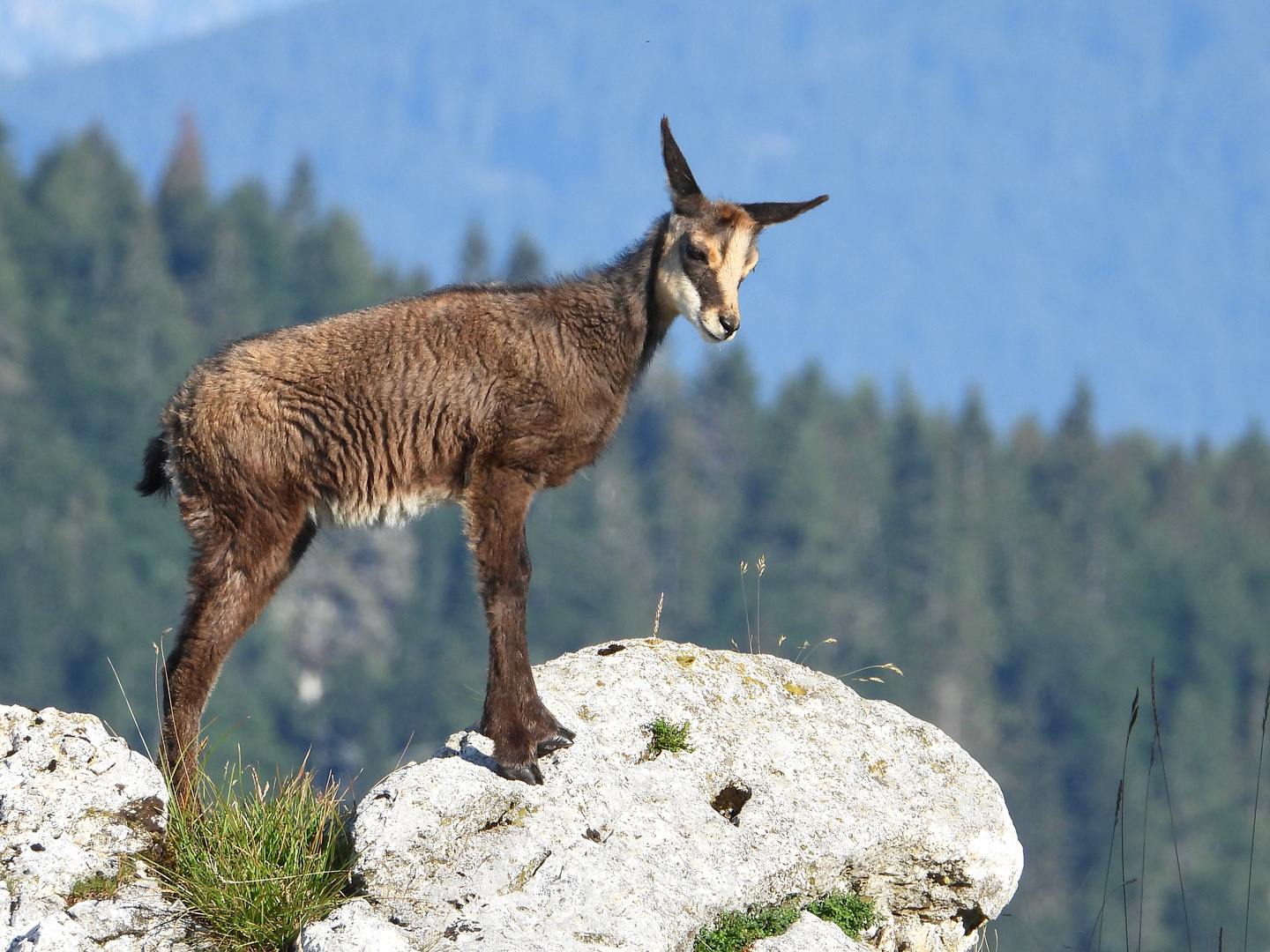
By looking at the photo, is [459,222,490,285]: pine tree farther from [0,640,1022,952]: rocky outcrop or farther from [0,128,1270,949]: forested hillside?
[0,640,1022,952]: rocky outcrop

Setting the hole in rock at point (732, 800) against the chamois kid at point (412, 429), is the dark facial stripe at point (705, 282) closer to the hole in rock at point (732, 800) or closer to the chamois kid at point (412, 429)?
the chamois kid at point (412, 429)

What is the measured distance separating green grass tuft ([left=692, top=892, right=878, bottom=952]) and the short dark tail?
3968 millimetres

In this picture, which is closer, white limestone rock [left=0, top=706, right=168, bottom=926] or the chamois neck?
white limestone rock [left=0, top=706, right=168, bottom=926]

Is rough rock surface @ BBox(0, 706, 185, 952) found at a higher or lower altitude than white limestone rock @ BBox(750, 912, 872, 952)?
higher

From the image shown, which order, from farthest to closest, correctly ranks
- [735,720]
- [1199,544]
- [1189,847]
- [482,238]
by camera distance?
1. [482,238]
2. [1199,544]
3. [1189,847]
4. [735,720]

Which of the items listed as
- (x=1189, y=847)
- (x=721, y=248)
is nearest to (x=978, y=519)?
(x=1189, y=847)

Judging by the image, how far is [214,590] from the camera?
965 centimetres

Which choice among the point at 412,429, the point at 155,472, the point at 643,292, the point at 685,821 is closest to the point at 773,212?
the point at 643,292

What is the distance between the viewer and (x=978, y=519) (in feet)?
469

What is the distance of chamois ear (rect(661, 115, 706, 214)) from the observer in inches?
426

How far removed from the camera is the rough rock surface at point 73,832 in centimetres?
792

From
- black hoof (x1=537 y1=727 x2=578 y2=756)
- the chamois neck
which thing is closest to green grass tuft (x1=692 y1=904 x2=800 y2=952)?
black hoof (x1=537 y1=727 x2=578 y2=756)

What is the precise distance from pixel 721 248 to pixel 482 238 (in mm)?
147055

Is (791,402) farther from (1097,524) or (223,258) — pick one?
(223,258)
